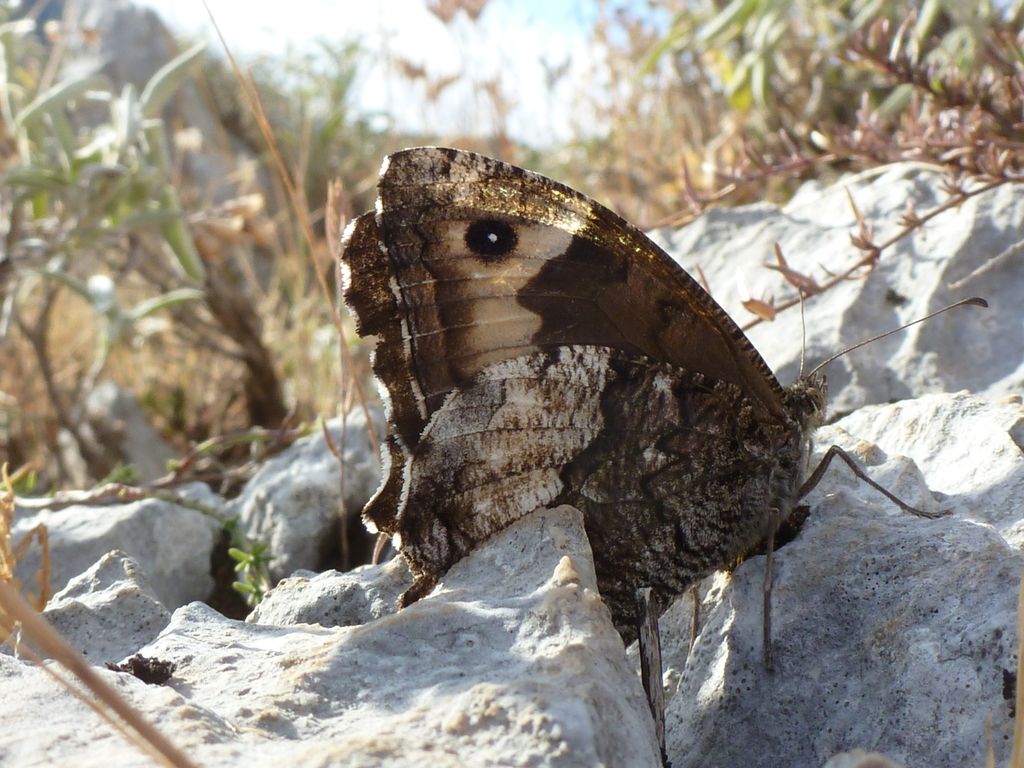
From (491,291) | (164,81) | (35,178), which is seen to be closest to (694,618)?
(491,291)

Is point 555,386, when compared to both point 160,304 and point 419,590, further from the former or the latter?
point 160,304

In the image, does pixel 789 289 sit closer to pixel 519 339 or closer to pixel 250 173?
pixel 519 339

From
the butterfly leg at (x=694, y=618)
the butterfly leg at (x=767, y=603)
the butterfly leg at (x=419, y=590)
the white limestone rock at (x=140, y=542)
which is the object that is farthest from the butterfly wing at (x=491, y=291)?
the white limestone rock at (x=140, y=542)

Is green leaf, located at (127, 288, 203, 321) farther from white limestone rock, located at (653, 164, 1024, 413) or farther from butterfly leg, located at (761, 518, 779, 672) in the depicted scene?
butterfly leg, located at (761, 518, 779, 672)

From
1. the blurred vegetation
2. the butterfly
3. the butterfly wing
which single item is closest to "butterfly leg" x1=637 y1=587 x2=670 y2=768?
the butterfly

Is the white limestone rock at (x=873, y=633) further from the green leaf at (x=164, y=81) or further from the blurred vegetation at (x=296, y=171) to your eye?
the green leaf at (x=164, y=81)
